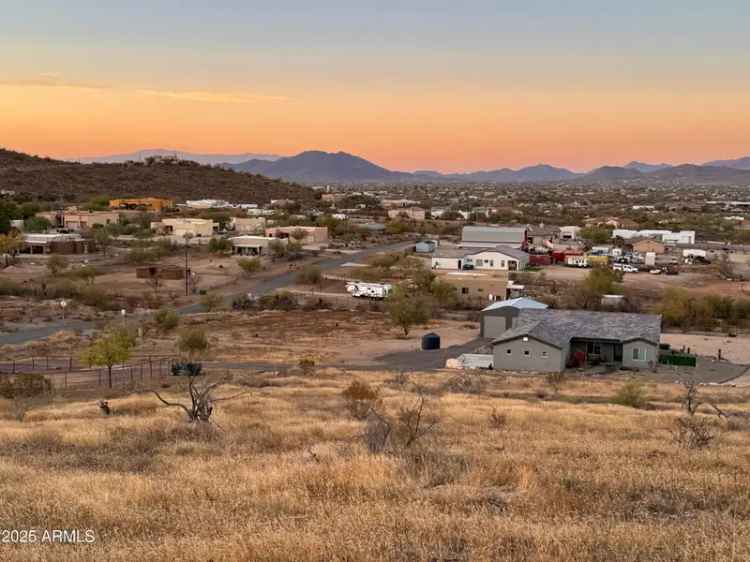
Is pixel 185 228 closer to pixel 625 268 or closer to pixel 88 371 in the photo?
pixel 625 268

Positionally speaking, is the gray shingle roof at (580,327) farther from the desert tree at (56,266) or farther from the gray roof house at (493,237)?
the gray roof house at (493,237)

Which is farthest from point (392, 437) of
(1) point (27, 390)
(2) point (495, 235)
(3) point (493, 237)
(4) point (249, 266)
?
(2) point (495, 235)

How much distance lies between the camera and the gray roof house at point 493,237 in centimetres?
8606

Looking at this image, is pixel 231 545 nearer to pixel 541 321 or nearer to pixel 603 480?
pixel 603 480

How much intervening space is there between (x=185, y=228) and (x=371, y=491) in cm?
9202

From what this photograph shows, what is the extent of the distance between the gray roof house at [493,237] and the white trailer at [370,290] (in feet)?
88.4

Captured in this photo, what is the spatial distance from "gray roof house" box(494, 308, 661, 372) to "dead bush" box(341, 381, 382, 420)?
14671 mm

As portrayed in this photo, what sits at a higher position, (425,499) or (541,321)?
(425,499)

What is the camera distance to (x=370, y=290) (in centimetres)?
5919

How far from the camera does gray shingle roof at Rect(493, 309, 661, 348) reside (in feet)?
124

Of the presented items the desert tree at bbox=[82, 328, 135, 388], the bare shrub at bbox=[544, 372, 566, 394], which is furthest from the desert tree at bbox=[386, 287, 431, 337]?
the desert tree at bbox=[82, 328, 135, 388]

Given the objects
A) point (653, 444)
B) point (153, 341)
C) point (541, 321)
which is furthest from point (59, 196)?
point (653, 444)

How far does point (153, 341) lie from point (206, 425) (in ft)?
92.8

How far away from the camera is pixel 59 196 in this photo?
144 m
